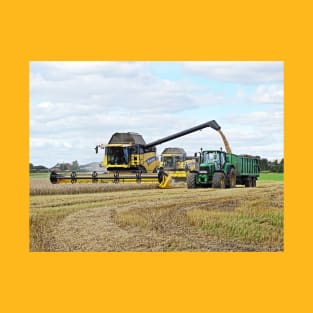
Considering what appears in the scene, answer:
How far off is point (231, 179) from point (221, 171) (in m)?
0.37

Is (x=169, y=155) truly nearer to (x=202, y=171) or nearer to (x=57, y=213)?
(x=202, y=171)

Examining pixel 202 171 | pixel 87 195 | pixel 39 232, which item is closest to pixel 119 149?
pixel 87 195

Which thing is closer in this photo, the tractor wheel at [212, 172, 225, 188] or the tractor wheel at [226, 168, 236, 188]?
the tractor wheel at [212, 172, 225, 188]

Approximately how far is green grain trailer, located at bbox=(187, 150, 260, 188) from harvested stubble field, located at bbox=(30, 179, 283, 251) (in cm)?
85

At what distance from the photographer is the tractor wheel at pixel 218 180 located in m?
14.1

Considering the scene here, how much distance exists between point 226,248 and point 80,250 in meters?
2.29

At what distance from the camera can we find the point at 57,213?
38.3 feet

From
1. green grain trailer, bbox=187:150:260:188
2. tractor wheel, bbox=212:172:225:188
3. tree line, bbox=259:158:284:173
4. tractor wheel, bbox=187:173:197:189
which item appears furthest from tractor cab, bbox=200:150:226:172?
tree line, bbox=259:158:284:173

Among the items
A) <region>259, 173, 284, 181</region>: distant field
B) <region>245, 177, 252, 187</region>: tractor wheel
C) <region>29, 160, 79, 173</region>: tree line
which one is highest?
<region>29, 160, 79, 173</region>: tree line

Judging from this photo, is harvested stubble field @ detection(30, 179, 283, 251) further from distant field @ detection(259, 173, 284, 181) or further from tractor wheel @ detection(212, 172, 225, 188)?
tractor wheel @ detection(212, 172, 225, 188)

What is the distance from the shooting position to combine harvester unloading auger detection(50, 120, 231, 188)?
12.6 m

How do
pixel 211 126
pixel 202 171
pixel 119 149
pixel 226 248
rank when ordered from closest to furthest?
pixel 226 248
pixel 211 126
pixel 119 149
pixel 202 171

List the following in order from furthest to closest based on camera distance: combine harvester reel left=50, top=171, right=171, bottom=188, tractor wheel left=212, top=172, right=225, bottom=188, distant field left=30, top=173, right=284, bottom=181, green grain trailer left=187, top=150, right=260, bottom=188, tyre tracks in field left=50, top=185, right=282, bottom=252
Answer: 1. tractor wheel left=212, top=172, right=225, bottom=188
2. green grain trailer left=187, top=150, right=260, bottom=188
3. combine harvester reel left=50, top=171, right=171, bottom=188
4. distant field left=30, top=173, right=284, bottom=181
5. tyre tracks in field left=50, top=185, right=282, bottom=252

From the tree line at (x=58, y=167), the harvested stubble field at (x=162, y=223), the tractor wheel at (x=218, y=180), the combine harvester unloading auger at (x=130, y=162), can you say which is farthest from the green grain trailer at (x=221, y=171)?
the tree line at (x=58, y=167)
